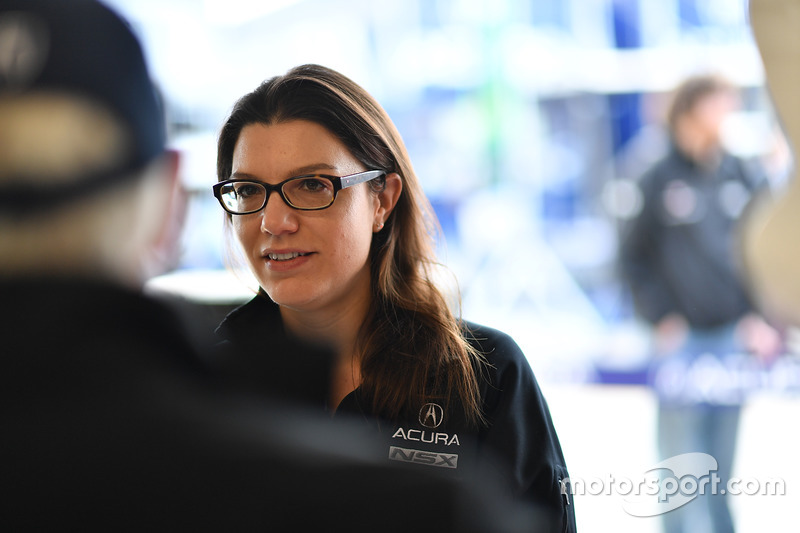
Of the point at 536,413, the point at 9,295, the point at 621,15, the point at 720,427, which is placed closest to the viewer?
the point at 9,295

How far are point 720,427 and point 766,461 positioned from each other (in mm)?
324

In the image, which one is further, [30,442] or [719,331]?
[719,331]

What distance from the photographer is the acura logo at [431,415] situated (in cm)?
115

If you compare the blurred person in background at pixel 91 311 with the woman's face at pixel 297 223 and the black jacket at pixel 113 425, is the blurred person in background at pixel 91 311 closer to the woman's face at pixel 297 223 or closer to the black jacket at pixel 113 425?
the black jacket at pixel 113 425

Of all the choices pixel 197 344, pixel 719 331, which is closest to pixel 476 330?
pixel 197 344

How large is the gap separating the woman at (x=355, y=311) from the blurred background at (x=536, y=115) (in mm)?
2216

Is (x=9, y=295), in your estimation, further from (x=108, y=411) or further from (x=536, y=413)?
(x=536, y=413)

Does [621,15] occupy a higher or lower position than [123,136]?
higher

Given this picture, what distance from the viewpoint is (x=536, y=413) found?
117cm


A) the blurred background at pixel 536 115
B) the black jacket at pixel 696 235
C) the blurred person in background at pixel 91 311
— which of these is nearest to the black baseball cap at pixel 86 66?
the blurred person in background at pixel 91 311

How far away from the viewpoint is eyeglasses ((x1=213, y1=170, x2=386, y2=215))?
115 cm

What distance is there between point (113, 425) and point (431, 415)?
0.77m

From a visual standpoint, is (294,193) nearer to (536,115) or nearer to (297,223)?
(297,223)

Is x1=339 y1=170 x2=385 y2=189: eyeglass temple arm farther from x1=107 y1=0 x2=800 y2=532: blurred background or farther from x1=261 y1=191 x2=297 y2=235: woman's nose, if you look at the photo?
x1=107 y1=0 x2=800 y2=532: blurred background
